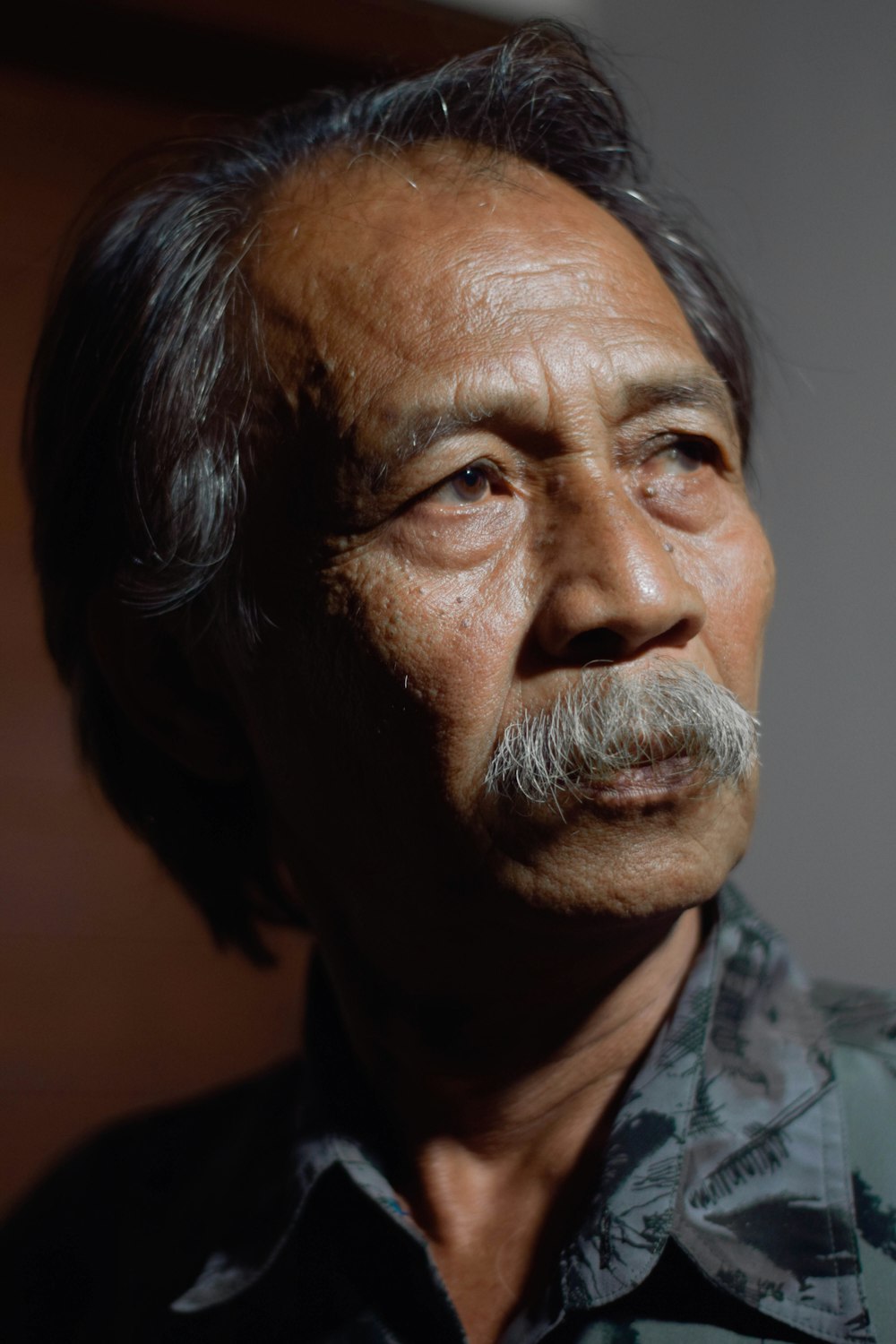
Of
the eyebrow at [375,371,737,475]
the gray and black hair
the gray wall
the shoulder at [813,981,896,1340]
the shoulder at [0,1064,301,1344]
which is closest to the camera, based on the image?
the shoulder at [813,981,896,1340]

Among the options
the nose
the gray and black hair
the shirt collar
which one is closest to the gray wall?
the gray and black hair

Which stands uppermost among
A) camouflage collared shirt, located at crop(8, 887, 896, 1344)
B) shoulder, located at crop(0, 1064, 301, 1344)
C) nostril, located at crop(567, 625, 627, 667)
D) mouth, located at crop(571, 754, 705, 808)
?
nostril, located at crop(567, 625, 627, 667)

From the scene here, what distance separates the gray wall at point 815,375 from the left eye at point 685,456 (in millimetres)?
539

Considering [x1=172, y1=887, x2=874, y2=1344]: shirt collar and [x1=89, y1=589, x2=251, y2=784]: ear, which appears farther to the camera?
[x1=89, y1=589, x2=251, y2=784]: ear

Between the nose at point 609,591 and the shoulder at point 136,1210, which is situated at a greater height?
the nose at point 609,591

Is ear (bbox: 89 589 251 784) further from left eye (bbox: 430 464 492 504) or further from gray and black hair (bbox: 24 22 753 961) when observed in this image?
left eye (bbox: 430 464 492 504)

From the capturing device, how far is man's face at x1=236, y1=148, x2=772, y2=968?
0.85 metres

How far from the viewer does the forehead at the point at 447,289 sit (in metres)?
0.91

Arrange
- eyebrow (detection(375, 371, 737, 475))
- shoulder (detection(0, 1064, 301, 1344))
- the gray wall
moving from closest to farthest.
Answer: eyebrow (detection(375, 371, 737, 475)) < shoulder (detection(0, 1064, 301, 1344)) < the gray wall

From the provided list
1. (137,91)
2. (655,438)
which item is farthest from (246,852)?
(137,91)

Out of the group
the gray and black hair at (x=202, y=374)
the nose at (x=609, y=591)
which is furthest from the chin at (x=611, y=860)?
the gray and black hair at (x=202, y=374)

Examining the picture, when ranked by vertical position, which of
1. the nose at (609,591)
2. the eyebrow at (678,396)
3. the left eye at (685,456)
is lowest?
the nose at (609,591)

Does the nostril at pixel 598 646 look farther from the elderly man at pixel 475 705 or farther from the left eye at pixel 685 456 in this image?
the left eye at pixel 685 456

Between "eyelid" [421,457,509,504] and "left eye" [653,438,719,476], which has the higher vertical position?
"left eye" [653,438,719,476]
